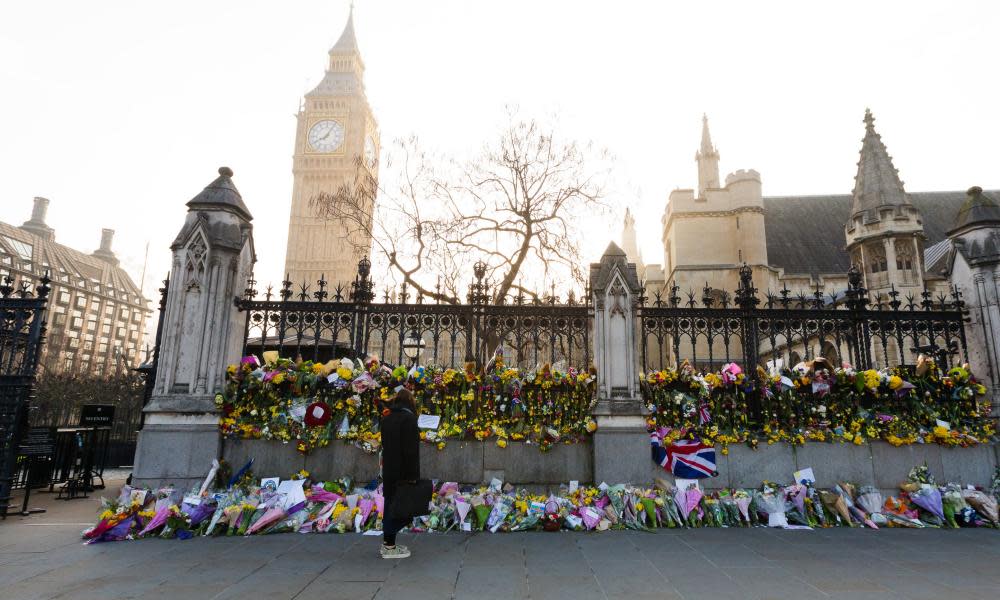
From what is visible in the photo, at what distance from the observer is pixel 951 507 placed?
670 cm

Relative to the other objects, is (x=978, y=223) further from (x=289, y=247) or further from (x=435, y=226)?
(x=289, y=247)

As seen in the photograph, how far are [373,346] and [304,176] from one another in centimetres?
5425

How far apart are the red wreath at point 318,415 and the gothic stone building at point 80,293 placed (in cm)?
6898

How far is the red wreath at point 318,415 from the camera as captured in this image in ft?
23.4

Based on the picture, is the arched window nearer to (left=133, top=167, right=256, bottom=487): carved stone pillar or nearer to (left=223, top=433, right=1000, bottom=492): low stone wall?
(left=223, top=433, right=1000, bottom=492): low stone wall

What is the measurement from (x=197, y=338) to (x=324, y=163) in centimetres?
7112

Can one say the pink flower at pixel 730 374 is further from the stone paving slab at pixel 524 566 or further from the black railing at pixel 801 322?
the stone paving slab at pixel 524 566

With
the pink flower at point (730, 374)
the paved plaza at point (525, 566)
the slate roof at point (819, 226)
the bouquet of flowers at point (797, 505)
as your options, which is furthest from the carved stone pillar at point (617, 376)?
the slate roof at point (819, 226)

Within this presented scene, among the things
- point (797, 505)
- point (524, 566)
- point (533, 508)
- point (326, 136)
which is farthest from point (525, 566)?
point (326, 136)

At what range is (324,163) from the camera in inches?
2830

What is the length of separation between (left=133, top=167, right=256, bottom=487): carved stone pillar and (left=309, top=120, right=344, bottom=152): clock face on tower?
71.2 meters

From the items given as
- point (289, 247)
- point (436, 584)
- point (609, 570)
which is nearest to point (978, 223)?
point (609, 570)

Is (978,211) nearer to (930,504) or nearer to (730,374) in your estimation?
(930,504)

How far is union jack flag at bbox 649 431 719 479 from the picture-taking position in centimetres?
714
